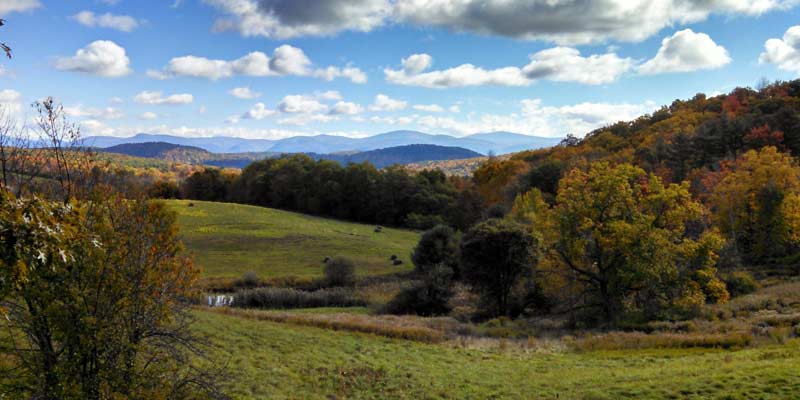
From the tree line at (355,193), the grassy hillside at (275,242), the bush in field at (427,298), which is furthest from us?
the tree line at (355,193)

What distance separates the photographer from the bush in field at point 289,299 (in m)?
46.4

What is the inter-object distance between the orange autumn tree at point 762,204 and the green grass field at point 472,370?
35.0m

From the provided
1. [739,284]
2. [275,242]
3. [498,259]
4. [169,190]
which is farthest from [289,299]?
[169,190]

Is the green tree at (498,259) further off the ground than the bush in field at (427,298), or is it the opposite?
the green tree at (498,259)

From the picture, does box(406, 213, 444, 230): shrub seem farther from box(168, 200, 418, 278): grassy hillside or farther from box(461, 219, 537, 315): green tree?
box(461, 219, 537, 315): green tree

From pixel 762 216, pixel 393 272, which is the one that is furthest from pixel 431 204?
pixel 762 216

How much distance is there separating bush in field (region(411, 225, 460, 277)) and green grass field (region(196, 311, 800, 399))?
28.7m

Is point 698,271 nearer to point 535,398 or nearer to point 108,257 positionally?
point 535,398

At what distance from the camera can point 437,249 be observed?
55000 mm

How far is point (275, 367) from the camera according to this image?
63.9ft

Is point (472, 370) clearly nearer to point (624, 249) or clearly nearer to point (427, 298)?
point (624, 249)

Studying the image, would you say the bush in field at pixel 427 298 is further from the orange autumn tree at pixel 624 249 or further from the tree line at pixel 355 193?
the tree line at pixel 355 193

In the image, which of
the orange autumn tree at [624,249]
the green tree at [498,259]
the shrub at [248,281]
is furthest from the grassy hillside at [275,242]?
the orange autumn tree at [624,249]

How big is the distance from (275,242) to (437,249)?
93.6 feet
